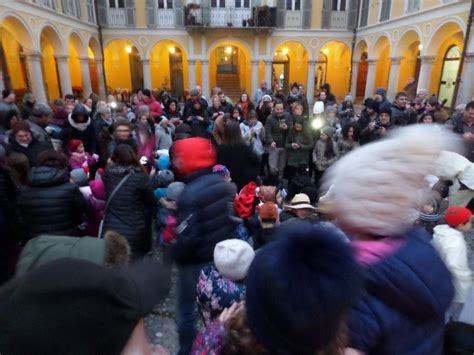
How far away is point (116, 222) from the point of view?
9.99 feet

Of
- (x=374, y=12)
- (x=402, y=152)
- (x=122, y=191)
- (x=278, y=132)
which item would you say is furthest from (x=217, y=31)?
(x=402, y=152)

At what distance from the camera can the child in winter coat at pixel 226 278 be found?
198cm

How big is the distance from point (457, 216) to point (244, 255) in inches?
67.7

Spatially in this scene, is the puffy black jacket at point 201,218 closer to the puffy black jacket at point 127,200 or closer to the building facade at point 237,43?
the puffy black jacket at point 127,200

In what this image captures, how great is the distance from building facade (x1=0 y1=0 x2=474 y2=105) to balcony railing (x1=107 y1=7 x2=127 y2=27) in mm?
58

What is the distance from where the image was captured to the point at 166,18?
18953 millimetres

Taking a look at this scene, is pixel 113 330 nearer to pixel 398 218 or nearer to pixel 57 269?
pixel 57 269

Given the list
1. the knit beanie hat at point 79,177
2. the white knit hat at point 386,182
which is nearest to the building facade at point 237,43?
the knit beanie hat at point 79,177

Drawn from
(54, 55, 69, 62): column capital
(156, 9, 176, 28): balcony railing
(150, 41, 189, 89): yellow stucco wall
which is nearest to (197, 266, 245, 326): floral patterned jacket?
(54, 55, 69, 62): column capital

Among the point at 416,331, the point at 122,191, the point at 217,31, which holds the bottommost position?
the point at 122,191

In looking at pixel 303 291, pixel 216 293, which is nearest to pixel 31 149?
pixel 216 293

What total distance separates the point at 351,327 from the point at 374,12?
20.2 meters

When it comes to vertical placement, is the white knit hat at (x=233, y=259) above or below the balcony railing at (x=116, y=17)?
below

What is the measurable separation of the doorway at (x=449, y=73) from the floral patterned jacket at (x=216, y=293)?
16877 mm
